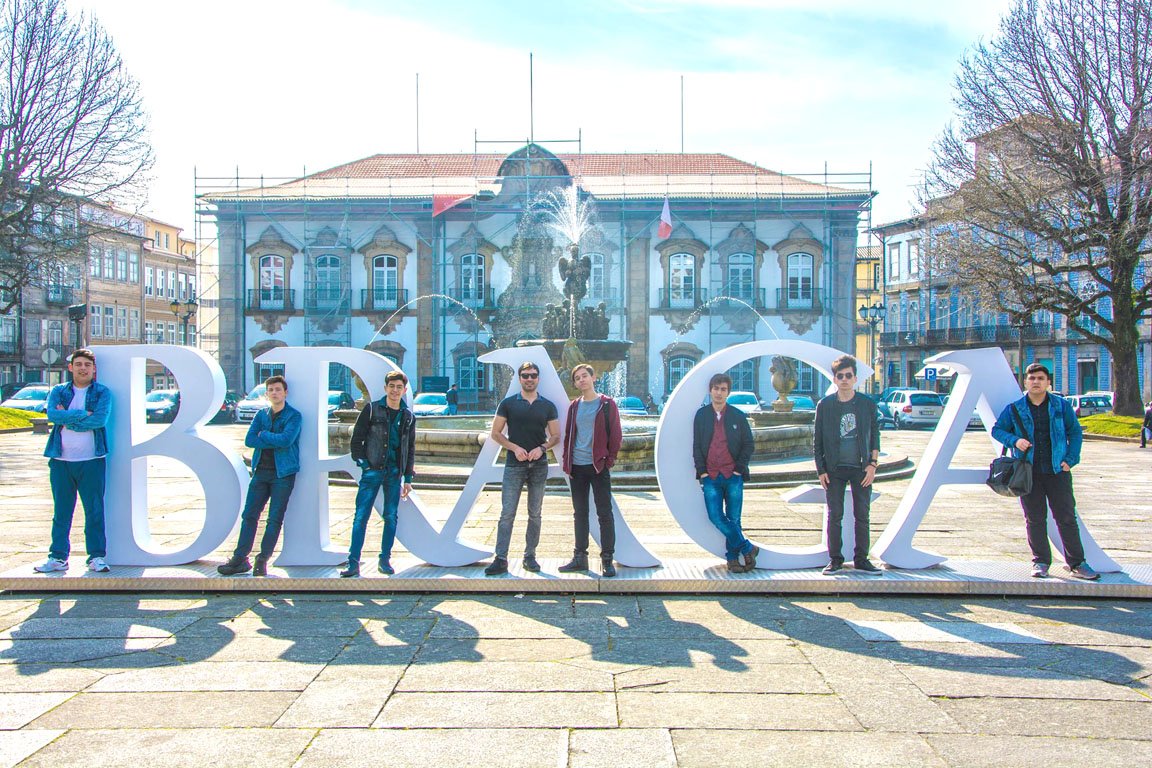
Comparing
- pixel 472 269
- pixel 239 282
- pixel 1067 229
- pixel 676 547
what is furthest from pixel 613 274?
pixel 676 547

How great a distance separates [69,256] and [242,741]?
26140 millimetres

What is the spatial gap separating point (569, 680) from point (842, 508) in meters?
2.88

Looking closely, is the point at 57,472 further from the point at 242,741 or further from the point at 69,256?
the point at 69,256

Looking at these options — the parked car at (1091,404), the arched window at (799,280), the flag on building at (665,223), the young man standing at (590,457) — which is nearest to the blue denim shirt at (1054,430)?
the young man standing at (590,457)

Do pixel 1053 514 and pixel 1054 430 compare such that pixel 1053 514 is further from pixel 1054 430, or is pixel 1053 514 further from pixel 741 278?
pixel 741 278

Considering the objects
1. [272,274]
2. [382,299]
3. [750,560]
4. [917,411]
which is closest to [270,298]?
[272,274]

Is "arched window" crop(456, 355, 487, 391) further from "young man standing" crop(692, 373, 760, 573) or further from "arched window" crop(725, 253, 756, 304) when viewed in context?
"young man standing" crop(692, 373, 760, 573)

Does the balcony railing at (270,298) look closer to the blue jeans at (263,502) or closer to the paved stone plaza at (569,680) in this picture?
the blue jeans at (263,502)

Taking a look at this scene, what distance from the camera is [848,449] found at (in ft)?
21.8

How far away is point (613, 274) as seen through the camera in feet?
125

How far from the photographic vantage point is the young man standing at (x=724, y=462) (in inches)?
266

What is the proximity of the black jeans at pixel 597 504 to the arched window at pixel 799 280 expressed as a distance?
107 feet

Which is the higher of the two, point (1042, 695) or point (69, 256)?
point (69, 256)

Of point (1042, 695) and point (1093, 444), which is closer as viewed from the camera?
point (1042, 695)
